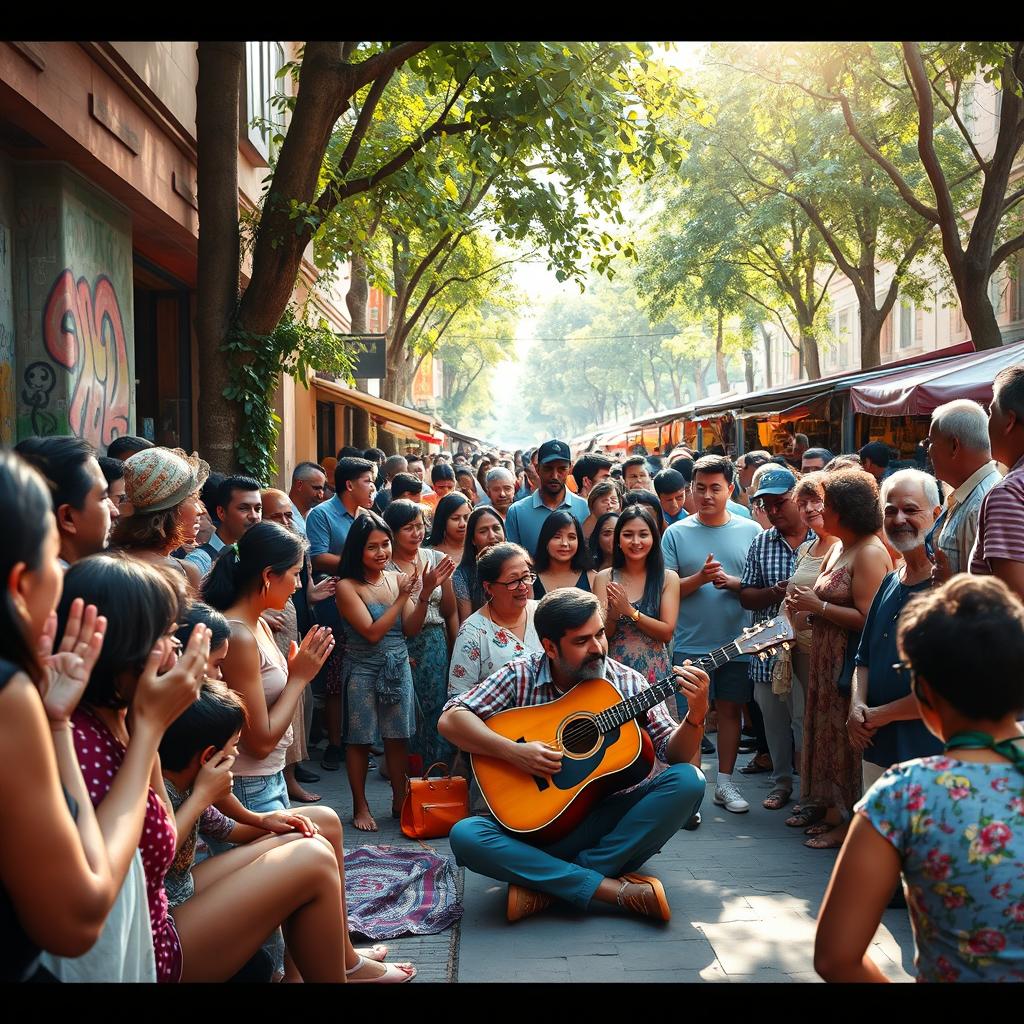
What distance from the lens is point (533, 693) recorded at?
491cm

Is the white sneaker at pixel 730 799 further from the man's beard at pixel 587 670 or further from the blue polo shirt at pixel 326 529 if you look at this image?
the blue polo shirt at pixel 326 529

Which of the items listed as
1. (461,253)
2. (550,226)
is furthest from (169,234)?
(461,253)

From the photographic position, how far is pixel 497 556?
225 inches

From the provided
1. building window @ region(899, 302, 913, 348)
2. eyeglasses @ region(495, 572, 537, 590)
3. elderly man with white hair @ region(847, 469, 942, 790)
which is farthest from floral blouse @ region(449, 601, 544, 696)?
building window @ region(899, 302, 913, 348)

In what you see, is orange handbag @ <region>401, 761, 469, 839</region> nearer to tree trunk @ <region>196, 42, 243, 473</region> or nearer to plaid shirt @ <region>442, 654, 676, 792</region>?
plaid shirt @ <region>442, 654, 676, 792</region>

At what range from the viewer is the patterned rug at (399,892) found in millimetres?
4652

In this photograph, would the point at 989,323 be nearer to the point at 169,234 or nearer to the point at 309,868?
the point at 169,234

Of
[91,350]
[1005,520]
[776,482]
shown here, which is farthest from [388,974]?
[91,350]

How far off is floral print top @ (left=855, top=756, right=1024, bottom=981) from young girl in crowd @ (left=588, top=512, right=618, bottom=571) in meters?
4.77

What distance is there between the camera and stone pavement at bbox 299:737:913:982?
163 inches

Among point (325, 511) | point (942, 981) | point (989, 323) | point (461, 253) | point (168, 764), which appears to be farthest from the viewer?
point (461, 253)

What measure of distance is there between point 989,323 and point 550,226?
6.01m

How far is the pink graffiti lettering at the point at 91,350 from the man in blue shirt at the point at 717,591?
15.8 ft
